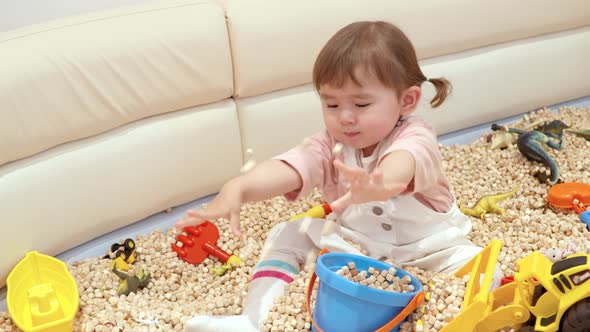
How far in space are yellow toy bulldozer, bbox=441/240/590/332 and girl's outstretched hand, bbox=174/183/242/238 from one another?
13.4 inches

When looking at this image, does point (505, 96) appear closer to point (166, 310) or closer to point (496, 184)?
point (496, 184)

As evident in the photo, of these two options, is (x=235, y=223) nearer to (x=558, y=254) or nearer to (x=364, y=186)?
(x=364, y=186)

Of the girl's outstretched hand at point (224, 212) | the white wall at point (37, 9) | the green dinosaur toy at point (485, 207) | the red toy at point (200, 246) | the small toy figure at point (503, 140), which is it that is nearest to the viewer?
the girl's outstretched hand at point (224, 212)

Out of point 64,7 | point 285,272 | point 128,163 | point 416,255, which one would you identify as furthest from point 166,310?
point 64,7

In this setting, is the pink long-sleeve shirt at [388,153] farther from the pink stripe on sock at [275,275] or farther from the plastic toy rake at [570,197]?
the plastic toy rake at [570,197]

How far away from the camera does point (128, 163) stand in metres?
1.35

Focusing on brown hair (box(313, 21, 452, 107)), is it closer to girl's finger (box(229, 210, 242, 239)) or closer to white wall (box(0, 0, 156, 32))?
girl's finger (box(229, 210, 242, 239))

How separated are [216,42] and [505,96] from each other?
0.90 m

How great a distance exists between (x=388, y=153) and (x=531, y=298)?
0.31 metres

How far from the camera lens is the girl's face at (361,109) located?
1.01m

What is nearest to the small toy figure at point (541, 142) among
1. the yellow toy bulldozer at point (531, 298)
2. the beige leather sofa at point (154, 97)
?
the beige leather sofa at point (154, 97)

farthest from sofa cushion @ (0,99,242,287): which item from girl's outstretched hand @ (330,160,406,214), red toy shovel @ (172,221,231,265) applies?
girl's outstretched hand @ (330,160,406,214)

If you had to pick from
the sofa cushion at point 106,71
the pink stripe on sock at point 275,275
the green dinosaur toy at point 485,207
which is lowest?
the green dinosaur toy at point 485,207

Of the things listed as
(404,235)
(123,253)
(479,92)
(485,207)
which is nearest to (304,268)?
(404,235)
